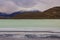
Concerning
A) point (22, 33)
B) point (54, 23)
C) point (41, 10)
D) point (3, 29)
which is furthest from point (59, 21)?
point (3, 29)

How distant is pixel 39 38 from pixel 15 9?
0.80 ft

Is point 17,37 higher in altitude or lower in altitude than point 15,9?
lower

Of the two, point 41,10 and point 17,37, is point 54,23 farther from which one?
point 17,37

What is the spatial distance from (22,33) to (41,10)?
19 centimetres

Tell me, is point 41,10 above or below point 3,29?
above

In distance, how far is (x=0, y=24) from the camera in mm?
1048

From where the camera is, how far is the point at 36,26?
Answer: 1.04 metres

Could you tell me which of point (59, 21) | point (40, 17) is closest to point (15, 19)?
point (40, 17)

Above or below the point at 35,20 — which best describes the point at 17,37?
below

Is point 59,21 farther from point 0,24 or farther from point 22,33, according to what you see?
point 0,24

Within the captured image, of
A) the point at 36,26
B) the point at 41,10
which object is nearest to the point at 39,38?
the point at 36,26

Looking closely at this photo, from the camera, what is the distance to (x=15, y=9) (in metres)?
1.05

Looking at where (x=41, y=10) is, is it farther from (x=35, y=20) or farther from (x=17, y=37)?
(x=17, y=37)

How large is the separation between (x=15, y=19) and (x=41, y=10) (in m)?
0.18
